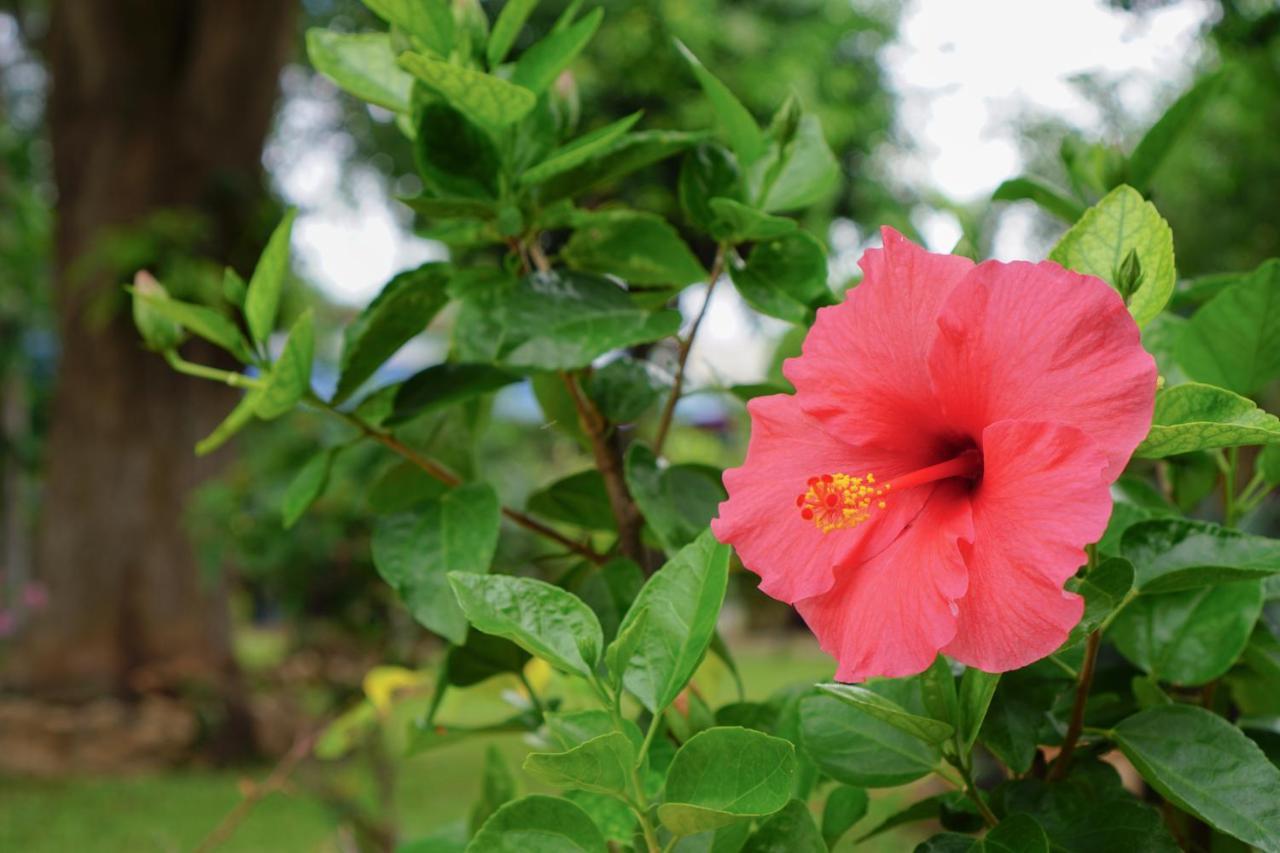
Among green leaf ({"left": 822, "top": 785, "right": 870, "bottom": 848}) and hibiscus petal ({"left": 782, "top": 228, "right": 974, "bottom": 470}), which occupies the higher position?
hibiscus petal ({"left": 782, "top": 228, "right": 974, "bottom": 470})

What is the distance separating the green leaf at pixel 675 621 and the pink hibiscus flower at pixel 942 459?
0.02 metres

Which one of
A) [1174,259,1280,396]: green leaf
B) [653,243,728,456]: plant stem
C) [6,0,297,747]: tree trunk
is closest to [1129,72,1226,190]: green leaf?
[1174,259,1280,396]: green leaf

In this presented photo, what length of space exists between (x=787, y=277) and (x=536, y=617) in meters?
0.27

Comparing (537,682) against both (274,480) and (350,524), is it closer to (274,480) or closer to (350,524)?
(274,480)

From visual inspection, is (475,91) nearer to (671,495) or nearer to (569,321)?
(569,321)

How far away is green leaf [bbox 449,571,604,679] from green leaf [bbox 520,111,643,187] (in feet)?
0.74

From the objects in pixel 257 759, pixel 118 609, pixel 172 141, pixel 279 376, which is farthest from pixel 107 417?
pixel 279 376

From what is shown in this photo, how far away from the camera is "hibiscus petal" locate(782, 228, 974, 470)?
51 centimetres

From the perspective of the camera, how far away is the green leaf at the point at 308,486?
719 millimetres

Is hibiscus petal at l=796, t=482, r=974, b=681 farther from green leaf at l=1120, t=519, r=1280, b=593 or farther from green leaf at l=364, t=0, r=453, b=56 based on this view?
green leaf at l=364, t=0, r=453, b=56

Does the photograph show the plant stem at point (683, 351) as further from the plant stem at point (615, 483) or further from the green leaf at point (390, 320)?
the green leaf at point (390, 320)

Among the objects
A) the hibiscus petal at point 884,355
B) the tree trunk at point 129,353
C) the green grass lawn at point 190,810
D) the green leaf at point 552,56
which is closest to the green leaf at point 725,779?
the hibiscus petal at point 884,355

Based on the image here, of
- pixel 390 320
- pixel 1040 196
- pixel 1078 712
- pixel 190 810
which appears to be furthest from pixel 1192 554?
pixel 190 810

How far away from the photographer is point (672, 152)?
682mm
